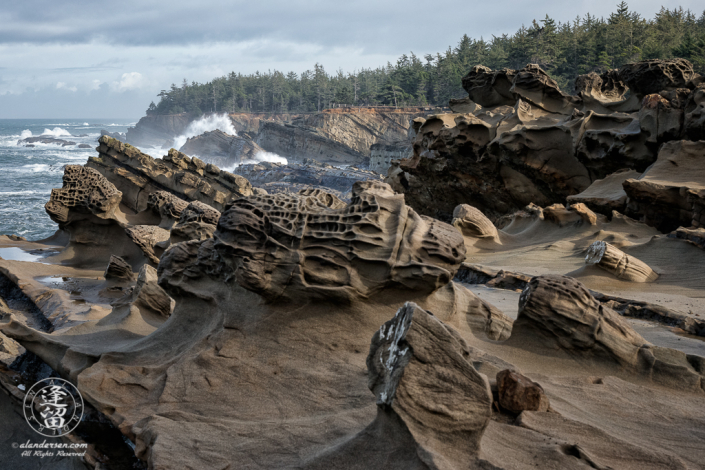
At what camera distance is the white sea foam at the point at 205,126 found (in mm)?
69125

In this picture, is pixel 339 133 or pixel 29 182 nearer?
pixel 29 182

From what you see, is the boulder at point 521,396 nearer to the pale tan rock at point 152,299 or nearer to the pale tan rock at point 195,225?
the pale tan rock at point 152,299

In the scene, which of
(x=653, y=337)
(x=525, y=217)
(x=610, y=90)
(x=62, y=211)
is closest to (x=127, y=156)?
(x=62, y=211)

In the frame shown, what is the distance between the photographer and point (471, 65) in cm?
4572

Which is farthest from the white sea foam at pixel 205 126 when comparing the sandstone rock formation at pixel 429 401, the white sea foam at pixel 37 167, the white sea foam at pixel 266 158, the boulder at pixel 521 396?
the sandstone rock formation at pixel 429 401

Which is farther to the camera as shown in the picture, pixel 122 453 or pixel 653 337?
pixel 653 337

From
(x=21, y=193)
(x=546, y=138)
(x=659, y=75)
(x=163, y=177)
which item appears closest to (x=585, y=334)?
(x=546, y=138)

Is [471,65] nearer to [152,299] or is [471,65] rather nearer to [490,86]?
[490,86]

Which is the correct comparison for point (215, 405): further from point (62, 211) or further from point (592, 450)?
point (62, 211)

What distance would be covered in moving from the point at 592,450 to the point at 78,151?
64.7m

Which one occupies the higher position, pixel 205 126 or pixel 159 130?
pixel 205 126

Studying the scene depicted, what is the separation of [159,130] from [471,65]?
48908mm

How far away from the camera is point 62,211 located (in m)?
11.3

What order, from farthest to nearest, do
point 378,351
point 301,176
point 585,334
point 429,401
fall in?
point 301,176 → point 585,334 → point 378,351 → point 429,401
